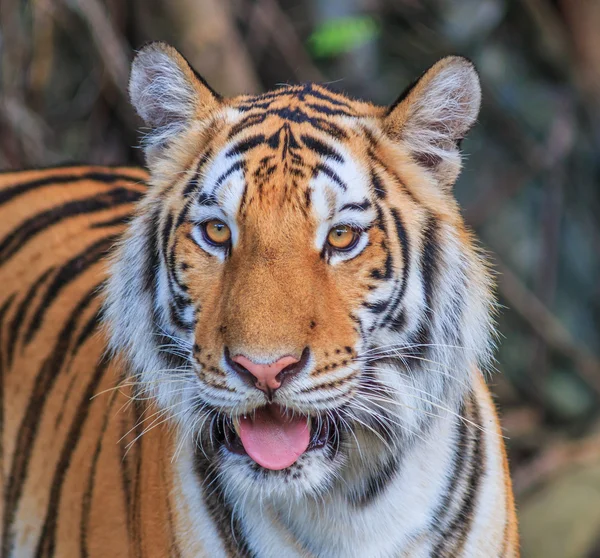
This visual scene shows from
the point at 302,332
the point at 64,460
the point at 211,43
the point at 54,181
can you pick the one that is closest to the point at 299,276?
the point at 302,332

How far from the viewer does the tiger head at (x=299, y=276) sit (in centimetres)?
167

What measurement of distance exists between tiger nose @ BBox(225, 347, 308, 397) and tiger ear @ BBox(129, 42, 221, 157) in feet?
2.09

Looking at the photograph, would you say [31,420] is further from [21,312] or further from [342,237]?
[342,237]

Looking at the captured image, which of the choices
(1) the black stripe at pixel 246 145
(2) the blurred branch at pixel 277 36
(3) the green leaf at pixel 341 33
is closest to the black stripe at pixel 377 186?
(1) the black stripe at pixel 246 145

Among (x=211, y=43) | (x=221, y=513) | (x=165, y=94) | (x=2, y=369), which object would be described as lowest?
(x=221, y=513)

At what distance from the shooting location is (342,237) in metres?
1.75

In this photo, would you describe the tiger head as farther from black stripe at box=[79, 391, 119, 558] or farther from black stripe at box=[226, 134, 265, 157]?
black stripe at box=[79, 391, 119, 558]

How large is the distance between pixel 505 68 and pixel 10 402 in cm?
414

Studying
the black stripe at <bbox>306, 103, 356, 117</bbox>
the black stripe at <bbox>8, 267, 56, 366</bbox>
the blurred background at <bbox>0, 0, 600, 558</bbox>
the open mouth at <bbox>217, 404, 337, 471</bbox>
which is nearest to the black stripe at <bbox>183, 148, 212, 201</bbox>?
the black stripe at <bbox>306, 103, 356, 117</bbox>

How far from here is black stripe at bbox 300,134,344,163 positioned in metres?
1.85

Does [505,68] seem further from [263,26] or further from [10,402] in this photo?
[10,402]

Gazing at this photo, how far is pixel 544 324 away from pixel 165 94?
3697 millimetres

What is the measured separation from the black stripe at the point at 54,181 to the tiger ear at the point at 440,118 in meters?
1.08

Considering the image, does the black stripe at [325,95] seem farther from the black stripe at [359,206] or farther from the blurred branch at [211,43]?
the blurred branch at [211,43]
